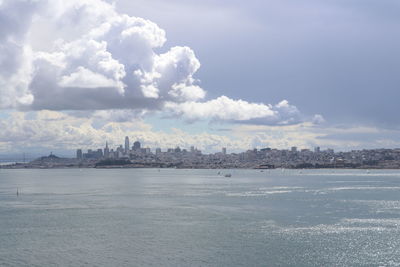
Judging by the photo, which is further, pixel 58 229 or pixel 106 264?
pixel 58 229

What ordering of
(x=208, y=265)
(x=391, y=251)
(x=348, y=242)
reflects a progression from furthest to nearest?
(x=348, y=242), (x=391, y=251), (x=208, y=265)

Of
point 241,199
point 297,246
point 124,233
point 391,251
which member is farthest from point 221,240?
point 241,199

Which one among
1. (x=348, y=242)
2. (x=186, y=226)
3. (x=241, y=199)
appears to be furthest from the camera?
(x=241, y=199)

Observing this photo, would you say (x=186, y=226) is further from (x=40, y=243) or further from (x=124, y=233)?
(x=40, y=243)

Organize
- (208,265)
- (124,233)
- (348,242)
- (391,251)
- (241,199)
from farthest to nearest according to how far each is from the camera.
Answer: (241,199)
(124,233)
(348,242)
(391,251)
(208,265)

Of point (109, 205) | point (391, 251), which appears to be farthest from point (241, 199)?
point (391, 251)

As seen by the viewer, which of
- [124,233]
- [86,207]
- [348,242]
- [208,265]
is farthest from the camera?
[86,207]

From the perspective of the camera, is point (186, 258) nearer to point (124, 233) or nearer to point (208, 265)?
point (208, 265)

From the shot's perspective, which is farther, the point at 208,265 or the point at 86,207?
the point at 86,207

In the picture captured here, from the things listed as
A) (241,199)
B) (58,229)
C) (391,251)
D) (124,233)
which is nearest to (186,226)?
(124,233)
